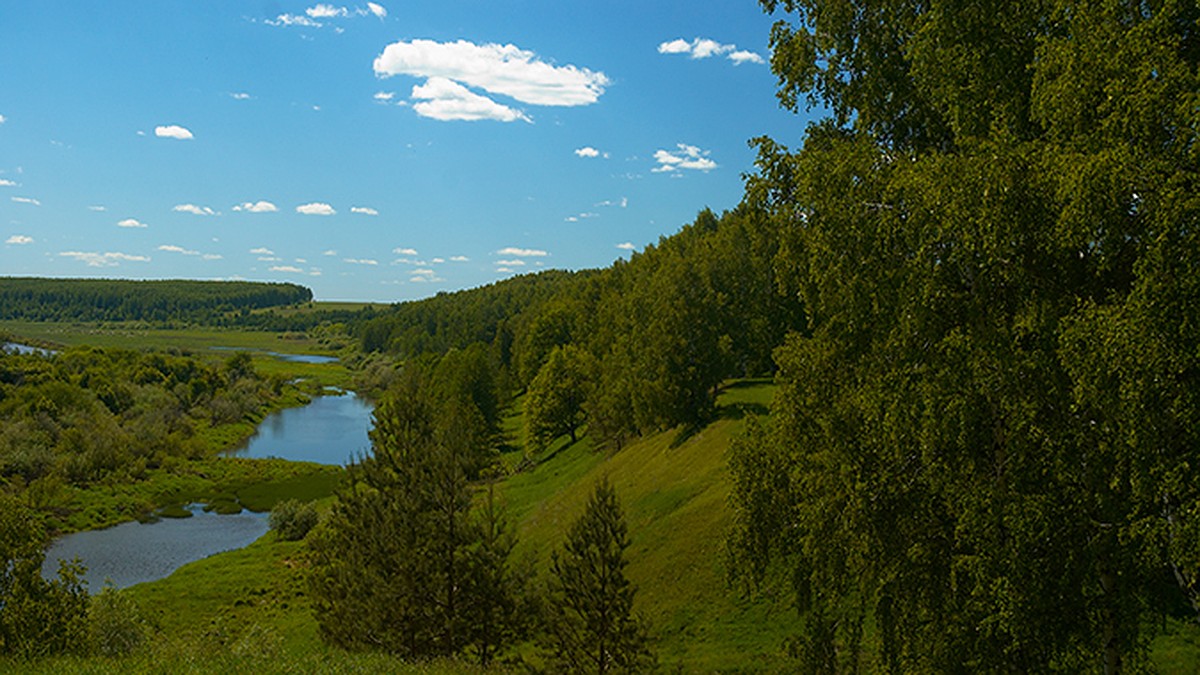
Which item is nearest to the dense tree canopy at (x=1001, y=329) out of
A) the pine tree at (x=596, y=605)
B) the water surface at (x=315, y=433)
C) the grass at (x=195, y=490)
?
the pine tree at (x=596, y=605)

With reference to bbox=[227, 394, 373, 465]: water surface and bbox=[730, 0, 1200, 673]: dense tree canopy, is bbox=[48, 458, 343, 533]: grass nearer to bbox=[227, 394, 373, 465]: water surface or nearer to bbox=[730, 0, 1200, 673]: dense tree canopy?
bbox=[227, 394, 373, 465]: water surface

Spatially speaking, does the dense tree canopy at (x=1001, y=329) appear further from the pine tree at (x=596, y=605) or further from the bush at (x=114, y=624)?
the bush at (x=114, y=624)

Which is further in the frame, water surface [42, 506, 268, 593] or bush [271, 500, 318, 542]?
bush [271, 500, 318, 542]

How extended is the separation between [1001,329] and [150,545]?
72.0m

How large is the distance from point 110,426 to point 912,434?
107321mm

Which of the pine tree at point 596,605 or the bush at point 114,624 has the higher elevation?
the pine tree at point 596,605

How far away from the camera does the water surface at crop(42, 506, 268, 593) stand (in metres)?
57.4

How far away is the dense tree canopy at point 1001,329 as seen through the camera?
7.57 m

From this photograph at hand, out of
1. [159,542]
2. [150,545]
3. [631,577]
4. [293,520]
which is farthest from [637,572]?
[159,542]

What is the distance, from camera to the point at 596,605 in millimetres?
19875

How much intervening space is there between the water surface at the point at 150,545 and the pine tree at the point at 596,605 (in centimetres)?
4683

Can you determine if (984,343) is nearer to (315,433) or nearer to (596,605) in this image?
(596,605)

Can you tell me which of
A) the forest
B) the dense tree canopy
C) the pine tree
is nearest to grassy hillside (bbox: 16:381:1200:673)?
the pine tree

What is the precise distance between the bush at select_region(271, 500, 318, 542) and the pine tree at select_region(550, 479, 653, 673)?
48.6 metres
